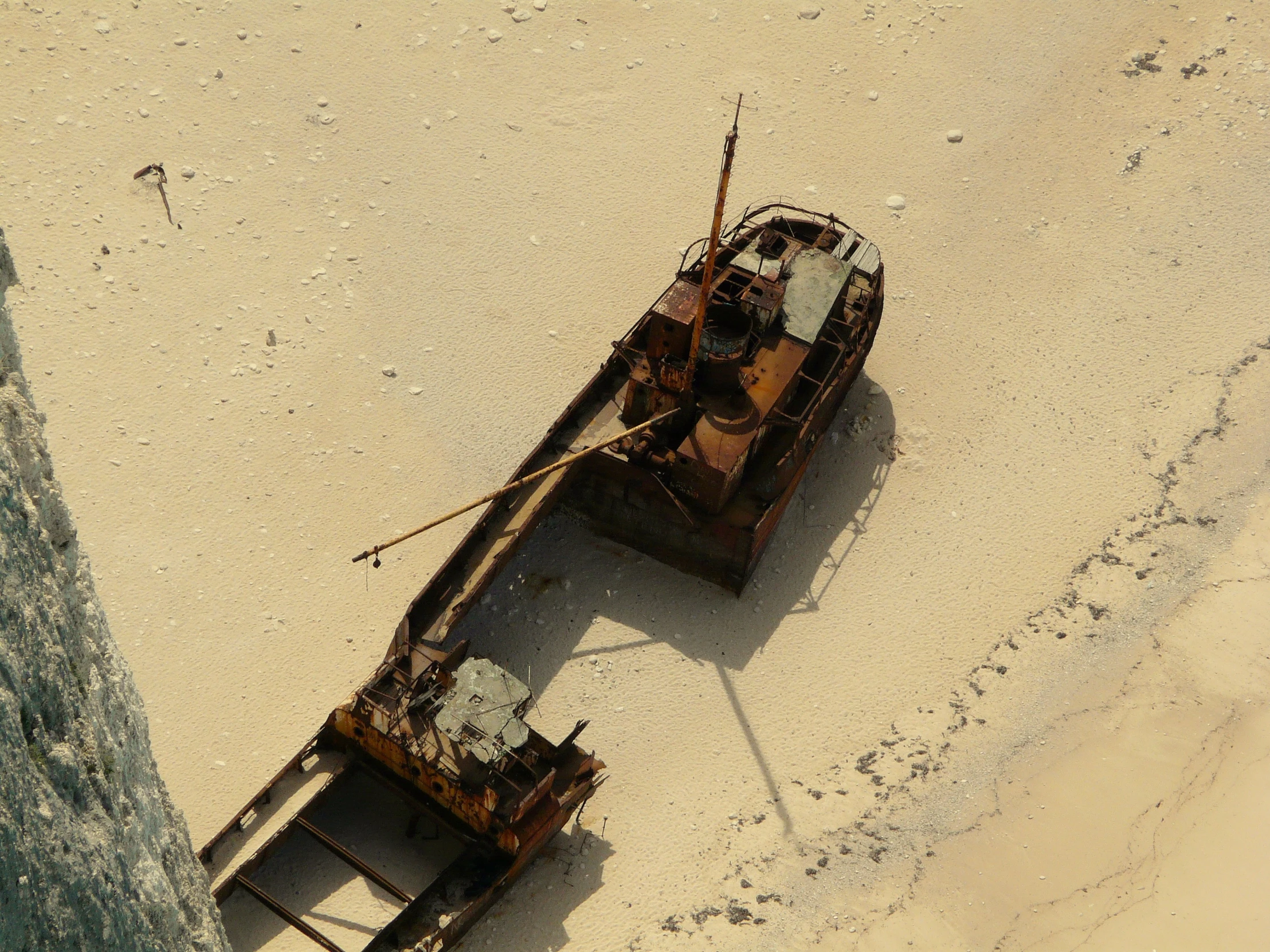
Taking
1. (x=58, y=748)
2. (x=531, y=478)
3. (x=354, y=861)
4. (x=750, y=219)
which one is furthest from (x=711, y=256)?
(x=58, y=748)

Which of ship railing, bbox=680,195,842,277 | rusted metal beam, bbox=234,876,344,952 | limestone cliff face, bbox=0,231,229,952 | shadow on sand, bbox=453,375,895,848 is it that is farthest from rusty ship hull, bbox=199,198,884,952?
limestone cliff face, bbox=0,231,229,952

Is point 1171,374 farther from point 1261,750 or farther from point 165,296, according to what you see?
point 165,296

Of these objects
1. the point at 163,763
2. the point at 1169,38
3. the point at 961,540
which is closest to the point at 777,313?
the point at 961,540

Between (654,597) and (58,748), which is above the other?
(654,597)

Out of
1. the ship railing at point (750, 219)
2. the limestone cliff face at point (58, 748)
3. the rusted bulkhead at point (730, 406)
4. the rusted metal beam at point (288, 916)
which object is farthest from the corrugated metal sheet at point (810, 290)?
the limestone cliff face at point (58, 748)

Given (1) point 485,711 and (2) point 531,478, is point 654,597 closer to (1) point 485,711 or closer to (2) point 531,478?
(2) point 531,478

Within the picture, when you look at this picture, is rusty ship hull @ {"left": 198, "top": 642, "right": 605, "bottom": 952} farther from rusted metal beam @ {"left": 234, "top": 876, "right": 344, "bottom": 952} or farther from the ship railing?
the ship railing
